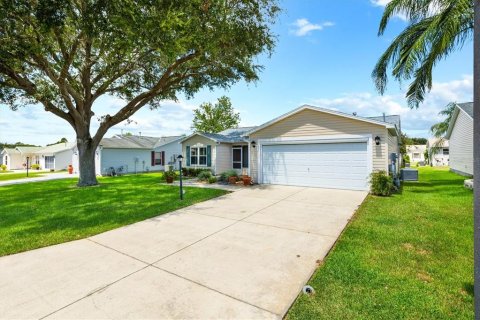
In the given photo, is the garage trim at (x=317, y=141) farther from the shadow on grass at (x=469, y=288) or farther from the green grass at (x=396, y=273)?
the shadow on grass at (x=469, y=288)

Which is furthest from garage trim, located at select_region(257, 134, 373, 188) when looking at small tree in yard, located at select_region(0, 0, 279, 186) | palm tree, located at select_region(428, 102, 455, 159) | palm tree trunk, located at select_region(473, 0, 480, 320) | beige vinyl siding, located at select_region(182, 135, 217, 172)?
palm tree, located at select_region(428, 102, 455, 159)

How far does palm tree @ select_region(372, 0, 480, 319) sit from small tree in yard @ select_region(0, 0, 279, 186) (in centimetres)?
527


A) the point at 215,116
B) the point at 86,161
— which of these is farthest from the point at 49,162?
the point at 215,116

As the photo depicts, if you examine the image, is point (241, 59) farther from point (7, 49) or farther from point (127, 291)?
point (127, 291)

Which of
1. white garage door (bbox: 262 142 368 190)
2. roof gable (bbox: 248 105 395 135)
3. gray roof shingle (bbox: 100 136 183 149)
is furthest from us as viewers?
gray roof shingle (bbox: 100 136 183 149)

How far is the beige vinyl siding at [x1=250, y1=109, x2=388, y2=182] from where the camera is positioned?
997cm

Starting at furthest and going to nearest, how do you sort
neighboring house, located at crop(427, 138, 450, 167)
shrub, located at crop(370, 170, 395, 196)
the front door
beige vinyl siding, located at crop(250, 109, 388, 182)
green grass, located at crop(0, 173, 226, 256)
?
neighboring house, located at crop(427, 138, 450, 167) < the front door < beige vinyl siding, located at crop(250, 109, 388, 182) < shrub, located at crop(370, 170, 395, 196) < green grass, located at crop(0, 173, 226, 256)

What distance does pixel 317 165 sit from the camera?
11391 millimetres

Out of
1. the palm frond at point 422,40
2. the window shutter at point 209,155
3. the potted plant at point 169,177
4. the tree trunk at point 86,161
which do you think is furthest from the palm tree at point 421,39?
the tree trunk at point 86,161

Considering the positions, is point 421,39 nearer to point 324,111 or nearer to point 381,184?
point 324,111

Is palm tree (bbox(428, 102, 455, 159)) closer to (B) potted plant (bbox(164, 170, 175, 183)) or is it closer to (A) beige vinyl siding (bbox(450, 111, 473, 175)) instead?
(A) beige vinyl siding (bbox(450, 111, 473, 175))

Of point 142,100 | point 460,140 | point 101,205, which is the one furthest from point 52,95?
point 460,140

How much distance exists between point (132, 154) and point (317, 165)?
20156 millimetres

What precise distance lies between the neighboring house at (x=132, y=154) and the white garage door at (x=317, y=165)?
10743mm
